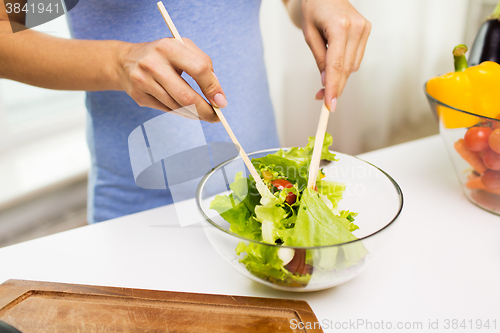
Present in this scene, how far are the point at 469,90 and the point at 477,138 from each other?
0.12m

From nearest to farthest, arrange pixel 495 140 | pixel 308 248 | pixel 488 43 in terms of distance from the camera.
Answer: pixel 308 248 → pixel 495 140 → pixel 488 43

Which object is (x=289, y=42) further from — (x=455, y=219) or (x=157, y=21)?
(x=455, y=219)

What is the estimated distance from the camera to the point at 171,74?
0.55 metres

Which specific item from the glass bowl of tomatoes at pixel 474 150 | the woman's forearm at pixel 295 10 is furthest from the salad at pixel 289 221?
the woman's forearm at pixel 295 10

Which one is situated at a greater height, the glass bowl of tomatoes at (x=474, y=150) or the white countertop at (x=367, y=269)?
the glass bowl of tomatoes at (x=474, y=150)

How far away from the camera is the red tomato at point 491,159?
26.8 inches

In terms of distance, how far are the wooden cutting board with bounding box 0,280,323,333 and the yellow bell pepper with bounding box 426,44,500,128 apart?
508 mm

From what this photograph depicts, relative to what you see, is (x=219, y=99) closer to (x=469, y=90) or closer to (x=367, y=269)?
(x=367, y=269)

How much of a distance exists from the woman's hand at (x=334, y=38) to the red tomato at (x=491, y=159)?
285 mm

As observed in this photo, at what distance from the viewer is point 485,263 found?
62cm

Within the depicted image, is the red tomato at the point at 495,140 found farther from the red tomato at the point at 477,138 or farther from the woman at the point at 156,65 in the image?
the woman at the point at 156,65

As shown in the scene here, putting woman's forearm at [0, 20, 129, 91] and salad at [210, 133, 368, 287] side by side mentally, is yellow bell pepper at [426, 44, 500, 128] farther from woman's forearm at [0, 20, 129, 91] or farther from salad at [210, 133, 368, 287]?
woman's forearm at [0, 20, 129, 91]

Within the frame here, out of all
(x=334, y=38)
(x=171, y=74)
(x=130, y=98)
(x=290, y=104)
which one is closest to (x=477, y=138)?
(x=334, y=38)

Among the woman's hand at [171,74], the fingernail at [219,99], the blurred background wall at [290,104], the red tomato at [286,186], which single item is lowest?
the blurred background wall at [290,104]
